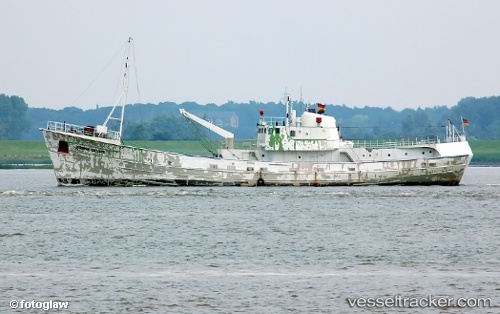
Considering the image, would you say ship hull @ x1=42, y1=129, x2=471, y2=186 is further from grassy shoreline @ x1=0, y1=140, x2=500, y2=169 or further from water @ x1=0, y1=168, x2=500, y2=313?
grassy shoreline @ x1=0, y1=140, x2=500, y2=169

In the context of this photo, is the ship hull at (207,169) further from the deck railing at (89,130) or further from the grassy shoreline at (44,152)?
the grassy shoreline at (44,152)

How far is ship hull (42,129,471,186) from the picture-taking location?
71.0m

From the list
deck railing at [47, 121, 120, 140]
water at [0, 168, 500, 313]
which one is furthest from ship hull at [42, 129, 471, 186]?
water at [0, 168, 500, 313]

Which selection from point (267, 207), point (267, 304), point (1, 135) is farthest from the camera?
point (1, 135)

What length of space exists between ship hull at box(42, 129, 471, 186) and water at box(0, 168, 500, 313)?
15.2ft

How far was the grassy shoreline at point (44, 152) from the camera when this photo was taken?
153 metres

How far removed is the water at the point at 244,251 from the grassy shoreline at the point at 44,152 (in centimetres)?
8706

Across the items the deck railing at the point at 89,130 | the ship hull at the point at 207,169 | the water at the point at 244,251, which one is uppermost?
the deck railing at the point at 89,130

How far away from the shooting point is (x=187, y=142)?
525 ft

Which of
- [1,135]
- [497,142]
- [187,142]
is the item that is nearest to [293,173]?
[187,142]

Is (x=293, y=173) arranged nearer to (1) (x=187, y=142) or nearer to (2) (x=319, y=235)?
(2) (x=319, y=235)

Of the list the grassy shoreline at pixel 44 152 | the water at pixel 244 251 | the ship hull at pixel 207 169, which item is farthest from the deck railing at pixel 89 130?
the grassy shoreline at pixel 44 152

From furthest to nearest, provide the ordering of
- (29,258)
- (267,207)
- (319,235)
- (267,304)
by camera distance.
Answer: (267,207)
(319,235)
(29,258)
(267,304)

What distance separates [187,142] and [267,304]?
131896 millimetres
